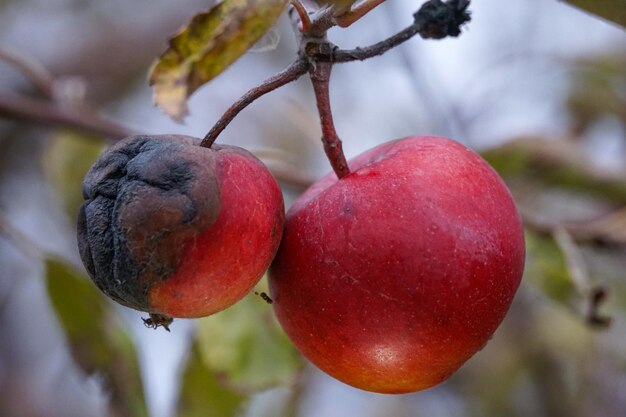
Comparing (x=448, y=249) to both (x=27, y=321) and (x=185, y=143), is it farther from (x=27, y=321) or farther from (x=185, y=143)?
(x=27, y=321)

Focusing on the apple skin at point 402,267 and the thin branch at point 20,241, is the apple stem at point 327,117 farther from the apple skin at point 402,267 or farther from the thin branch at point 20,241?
the thin branch at point 20,241

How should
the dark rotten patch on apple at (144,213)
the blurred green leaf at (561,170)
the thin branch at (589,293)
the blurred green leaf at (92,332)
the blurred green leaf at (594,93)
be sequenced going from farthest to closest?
1. the blurred green leaf at (594,93)
2. the blurred green leaf at (561,170)
3. the blurred green leaf at (92,332)
4. the thin branch at (589,293)
5. the dark rotten patch on apple at (144,213)

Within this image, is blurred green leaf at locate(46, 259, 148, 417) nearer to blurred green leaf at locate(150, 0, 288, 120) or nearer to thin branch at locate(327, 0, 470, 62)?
blurred green leaf at locate(150, 0, 288, 120)

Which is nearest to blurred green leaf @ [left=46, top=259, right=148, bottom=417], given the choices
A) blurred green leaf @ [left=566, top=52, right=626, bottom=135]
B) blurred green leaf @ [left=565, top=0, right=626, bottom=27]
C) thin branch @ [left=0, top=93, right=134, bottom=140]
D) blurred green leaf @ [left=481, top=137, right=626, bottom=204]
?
thin branch @ [left=0, top=93, right=134, bottom=140]

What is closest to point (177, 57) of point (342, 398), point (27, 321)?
point (27, 321)

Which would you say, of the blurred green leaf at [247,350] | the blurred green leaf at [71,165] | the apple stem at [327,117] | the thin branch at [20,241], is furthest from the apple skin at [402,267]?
the blurred green leaf at [71,165]

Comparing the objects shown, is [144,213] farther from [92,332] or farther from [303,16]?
[92,332]
